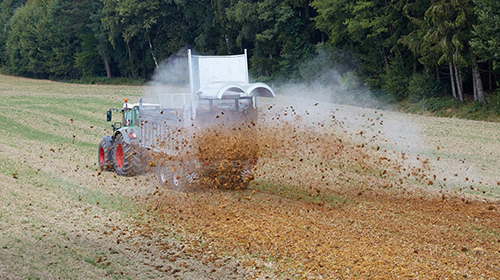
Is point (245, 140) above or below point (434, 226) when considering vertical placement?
above

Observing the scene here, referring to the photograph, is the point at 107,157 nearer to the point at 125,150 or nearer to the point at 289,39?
the point at 125,150

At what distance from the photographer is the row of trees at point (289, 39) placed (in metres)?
28.8

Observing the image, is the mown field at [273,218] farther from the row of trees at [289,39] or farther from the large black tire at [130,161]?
the row of trees at [289,39]

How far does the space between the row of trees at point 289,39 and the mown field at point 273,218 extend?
11864mm

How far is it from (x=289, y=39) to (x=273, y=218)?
37280mm

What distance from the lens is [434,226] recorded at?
9.88m

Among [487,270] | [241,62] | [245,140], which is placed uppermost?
[241,62]

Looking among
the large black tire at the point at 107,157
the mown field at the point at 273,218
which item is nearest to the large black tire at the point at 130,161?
the mown field at the point at 273,218

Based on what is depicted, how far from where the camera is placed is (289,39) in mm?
46156

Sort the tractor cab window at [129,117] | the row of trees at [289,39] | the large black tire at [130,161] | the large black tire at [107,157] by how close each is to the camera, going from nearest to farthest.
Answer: the large black tire at [130,161] → the tractor cab window at [129,117] → the large black tire at [107,157] → the row of trees at [289,39]

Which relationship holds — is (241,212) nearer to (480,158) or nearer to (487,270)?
(487,270)

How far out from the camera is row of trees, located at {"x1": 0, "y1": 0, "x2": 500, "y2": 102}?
2883 cm

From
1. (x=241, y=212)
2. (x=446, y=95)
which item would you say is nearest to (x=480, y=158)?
(x=241, y=212)

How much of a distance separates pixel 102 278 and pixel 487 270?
5340mm
